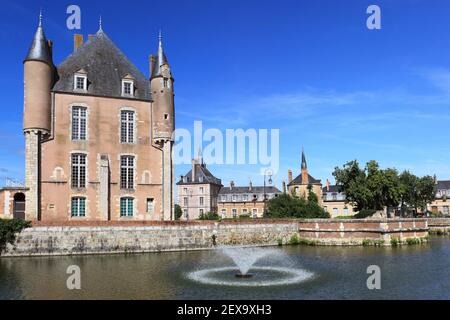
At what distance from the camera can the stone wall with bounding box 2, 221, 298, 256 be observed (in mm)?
27844

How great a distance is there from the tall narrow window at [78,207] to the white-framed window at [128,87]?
353 inches

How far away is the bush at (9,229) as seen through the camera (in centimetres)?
2717

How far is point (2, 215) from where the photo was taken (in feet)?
101

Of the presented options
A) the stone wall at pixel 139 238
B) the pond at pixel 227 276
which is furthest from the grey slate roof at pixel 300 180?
the pond at pixel 227 276

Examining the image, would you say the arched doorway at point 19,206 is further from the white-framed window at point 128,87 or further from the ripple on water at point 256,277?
the ripple on water at point 256,277

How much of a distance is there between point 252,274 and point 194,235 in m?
12.2

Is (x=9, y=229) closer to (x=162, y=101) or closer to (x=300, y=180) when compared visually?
(x=162, y=101)

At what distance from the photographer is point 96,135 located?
34.5 m

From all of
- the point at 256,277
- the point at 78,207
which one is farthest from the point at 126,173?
the point at 256,277
